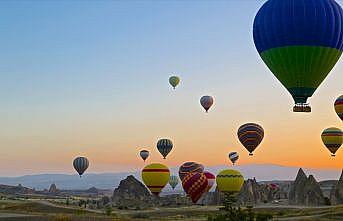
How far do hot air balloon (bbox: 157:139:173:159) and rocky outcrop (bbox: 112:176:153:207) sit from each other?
28.9 ft

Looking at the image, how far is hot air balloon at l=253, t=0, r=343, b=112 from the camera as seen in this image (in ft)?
128

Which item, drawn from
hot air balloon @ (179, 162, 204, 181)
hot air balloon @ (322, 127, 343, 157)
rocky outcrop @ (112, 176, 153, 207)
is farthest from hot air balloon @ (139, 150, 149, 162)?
hot air balloon @ (322, 127, 343, 157)

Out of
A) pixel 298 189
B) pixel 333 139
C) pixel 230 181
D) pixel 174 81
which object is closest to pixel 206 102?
pixel 174 81

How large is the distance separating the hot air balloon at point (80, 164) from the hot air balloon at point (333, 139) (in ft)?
141

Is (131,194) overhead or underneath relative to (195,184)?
overhead

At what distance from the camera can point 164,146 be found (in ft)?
313

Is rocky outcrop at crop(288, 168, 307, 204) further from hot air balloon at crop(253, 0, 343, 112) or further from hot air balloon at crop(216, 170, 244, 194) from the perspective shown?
hot air balloon at crop(253, 0, 343, 112)

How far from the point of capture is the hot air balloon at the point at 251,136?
237ft

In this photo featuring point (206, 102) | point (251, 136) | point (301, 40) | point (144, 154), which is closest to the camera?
point (301, 40)

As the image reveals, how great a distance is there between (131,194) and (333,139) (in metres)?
40.0

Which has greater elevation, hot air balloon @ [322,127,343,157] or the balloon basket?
hot air balloon @ [322,127,343,157]

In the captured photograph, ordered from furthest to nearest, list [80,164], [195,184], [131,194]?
1. [131,194]
2. [80,164]
3. [195,184]

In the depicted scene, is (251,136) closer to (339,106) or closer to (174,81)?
(339,106)

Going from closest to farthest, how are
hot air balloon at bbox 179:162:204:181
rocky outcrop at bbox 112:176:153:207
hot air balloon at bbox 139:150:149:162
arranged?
hot air balloon at bbox 179:162:204:181, rocky outcrop at bbox 112:176:153:207, hot air balloon at bbox 139:150:149:162
